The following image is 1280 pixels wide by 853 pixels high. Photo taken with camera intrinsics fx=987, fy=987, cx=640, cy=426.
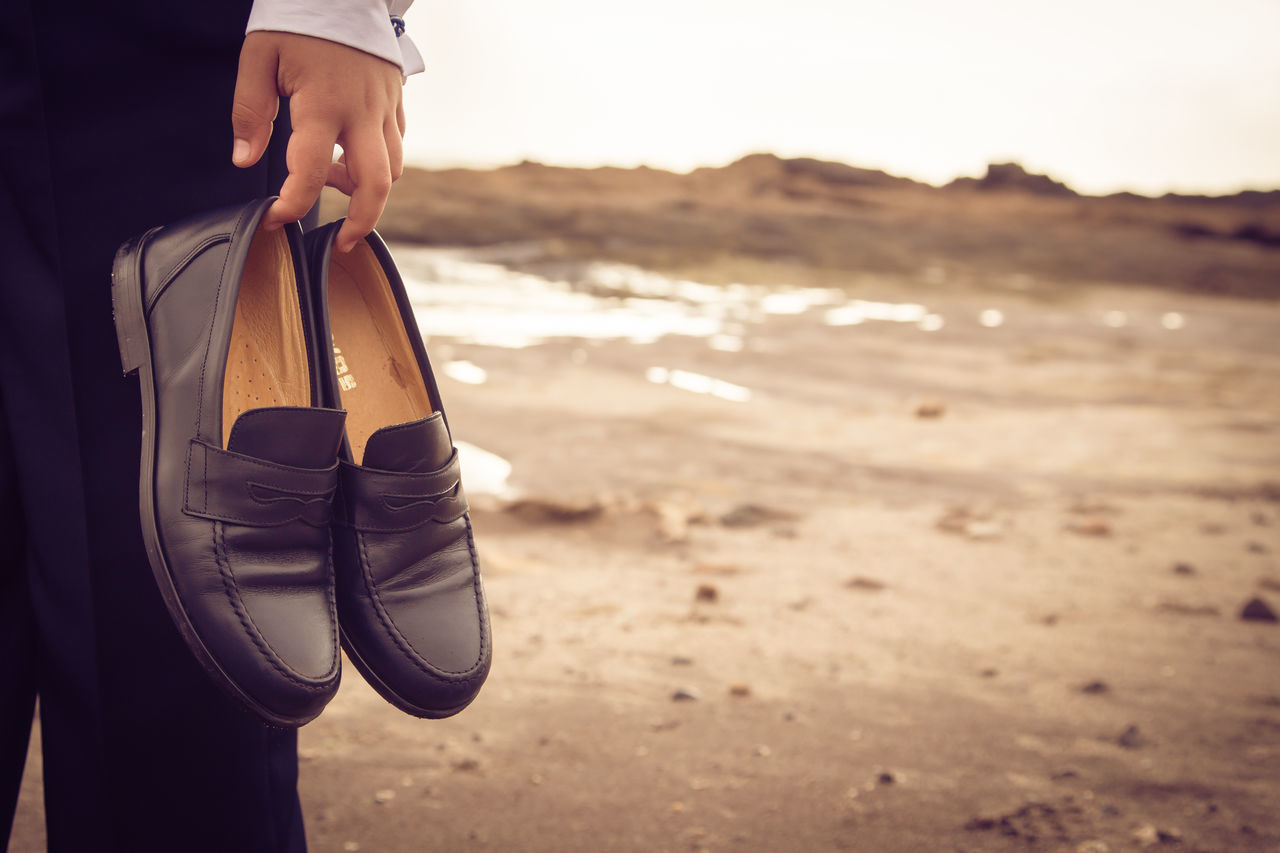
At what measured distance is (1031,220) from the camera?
161 feet

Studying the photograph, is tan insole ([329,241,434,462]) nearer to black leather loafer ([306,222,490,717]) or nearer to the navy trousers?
black leather loafer ([306,222,490,717])

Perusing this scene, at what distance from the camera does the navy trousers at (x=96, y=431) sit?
3.28 ft

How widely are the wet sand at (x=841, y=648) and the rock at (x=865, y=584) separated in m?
0.02

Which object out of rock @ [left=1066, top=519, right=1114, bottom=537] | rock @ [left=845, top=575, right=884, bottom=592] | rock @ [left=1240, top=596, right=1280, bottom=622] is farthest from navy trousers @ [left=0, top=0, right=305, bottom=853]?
rock @ [left=1066, top=519, right=1114, bottom=537]

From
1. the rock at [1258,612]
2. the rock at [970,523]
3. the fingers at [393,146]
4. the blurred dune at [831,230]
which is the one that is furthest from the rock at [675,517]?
the blurred dune at [831,230]

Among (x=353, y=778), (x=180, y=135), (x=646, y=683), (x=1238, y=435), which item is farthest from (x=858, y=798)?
(x=1238, y=435)

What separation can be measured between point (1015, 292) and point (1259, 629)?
1840 centimetres

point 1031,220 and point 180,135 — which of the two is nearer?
point 180,135

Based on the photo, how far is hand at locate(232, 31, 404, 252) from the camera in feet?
Answer: 3.31

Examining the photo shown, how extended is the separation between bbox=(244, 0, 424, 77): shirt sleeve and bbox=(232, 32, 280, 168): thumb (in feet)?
0.07

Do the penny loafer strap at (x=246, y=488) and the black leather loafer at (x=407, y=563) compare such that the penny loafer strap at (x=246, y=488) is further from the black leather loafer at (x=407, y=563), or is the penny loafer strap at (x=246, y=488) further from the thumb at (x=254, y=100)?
the thumb at (x=254, y=100)

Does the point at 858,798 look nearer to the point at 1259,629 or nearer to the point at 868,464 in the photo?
the point at 1259,629

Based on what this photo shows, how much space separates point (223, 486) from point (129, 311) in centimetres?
21

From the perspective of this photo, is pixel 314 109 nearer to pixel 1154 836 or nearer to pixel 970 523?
pixel 1154 836
